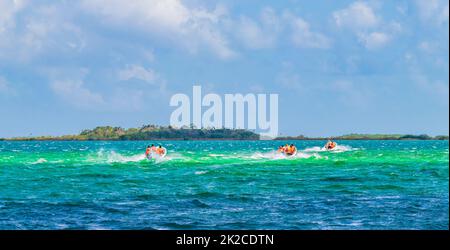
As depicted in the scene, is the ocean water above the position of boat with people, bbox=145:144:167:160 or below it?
below

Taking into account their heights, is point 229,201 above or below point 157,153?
below

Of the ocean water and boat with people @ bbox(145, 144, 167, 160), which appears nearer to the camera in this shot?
the ocean water

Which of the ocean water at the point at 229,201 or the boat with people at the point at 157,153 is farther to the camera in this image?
the boat with people at the point at 157,153

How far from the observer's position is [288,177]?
1802 inches

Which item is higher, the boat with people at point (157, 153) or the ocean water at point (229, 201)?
the boat with people at point (157, 153)

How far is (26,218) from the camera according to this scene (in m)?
25.1

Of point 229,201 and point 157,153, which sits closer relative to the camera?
point 229,201
